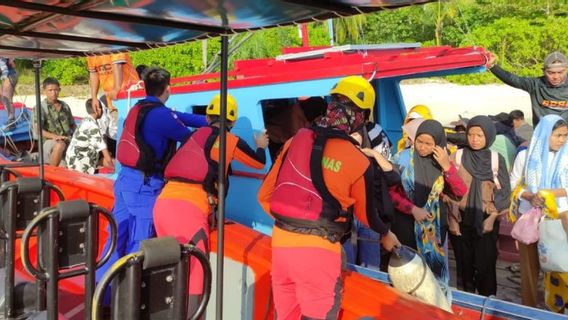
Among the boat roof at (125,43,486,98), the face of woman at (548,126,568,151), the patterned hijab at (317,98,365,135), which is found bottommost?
the face of woman at (548,126,568,151)

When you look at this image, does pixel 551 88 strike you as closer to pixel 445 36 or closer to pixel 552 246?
pixel 552 246

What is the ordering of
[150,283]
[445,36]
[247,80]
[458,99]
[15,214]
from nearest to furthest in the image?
[150,283] < [15,214] < [247,80] < [458,99] < [445,36]

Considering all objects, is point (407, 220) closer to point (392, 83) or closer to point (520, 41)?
point (392, 83)

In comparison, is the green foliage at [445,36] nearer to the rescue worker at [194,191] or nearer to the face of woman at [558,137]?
the face of woman at [558,137]

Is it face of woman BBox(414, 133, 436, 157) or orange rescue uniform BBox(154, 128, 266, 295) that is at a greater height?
face of woman BBox(414, 133, 436, 157)

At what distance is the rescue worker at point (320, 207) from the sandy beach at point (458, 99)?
15.2m

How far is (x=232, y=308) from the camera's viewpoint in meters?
3.08

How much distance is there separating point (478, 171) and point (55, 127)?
526cm

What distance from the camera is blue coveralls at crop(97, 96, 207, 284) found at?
142 inches

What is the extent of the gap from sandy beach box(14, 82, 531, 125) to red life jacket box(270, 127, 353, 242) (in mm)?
15209

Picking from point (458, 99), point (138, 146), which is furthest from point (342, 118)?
point (458, 99)

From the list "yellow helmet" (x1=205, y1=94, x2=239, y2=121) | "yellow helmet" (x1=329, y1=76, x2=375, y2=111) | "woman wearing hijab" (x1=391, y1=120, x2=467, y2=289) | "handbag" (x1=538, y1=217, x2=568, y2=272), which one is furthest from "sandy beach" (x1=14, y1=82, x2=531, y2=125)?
"yellow helmet" (x1=329, y1=76, x2=375, y2=111)

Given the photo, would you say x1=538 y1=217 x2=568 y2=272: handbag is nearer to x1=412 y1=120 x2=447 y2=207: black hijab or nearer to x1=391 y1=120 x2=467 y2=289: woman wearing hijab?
x1=391 y1=120 x2=467 y2=289: woman wearing hijab

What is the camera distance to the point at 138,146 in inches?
144
